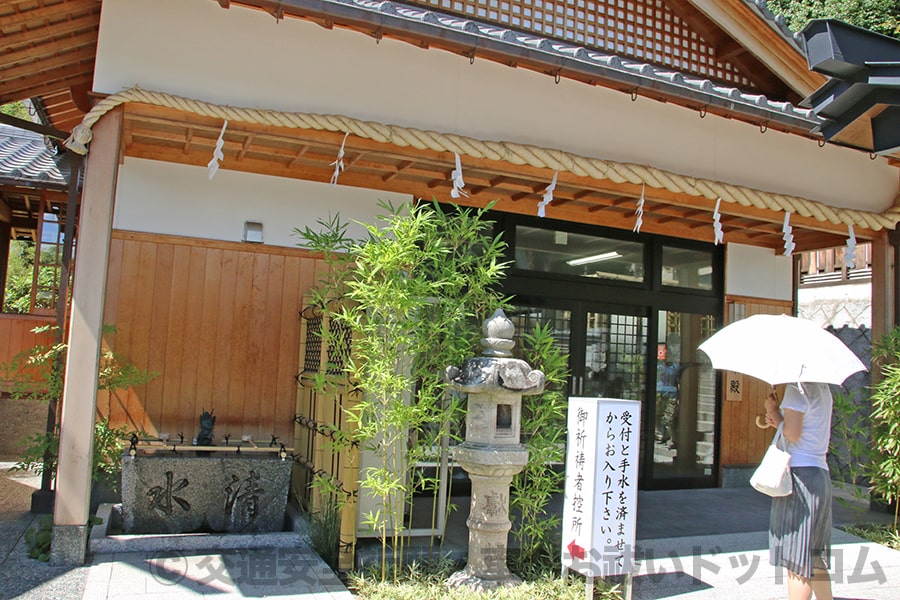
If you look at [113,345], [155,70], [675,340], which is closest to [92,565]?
[113,345]

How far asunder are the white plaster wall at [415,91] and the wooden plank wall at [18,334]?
5.23 meters

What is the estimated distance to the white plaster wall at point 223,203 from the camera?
20.6 feet

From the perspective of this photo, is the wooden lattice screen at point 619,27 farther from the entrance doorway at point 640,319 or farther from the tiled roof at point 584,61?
the entrance doorway at point 640,319

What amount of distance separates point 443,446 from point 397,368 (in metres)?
0.80

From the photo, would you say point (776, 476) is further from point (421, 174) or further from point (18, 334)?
point (18, 334)

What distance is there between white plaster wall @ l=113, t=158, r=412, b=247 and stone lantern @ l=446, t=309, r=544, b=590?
2648mm

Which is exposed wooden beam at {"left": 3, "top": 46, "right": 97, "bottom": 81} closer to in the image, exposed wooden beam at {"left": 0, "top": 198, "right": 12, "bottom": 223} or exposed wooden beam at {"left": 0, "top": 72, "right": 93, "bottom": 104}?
exposed wooden beam at {"left": 0, "top": 72, "right": 93, "bottom": 104}

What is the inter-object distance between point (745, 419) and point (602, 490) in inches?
209

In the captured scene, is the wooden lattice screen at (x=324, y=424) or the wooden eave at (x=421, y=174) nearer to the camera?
the wooden lattice screen at (x=324, y=424)

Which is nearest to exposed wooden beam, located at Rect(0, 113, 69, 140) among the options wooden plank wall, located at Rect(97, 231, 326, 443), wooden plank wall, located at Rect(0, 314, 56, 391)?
wooden plank wall, located at Rect(97, 231, 326, 443)

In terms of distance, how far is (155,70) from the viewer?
5180 millimetres

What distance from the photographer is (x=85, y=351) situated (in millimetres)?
4797

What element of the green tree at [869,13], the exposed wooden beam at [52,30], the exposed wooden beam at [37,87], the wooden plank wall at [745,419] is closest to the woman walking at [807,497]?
the wooden plank wall at [745,419]

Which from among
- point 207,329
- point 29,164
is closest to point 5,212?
point 29,164
